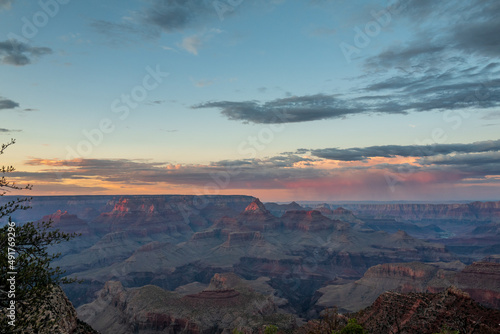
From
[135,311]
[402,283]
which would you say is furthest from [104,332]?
[402,283]

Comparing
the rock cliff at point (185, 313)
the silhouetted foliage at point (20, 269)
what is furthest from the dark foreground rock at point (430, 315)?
the rock cliff at point (185, 313)

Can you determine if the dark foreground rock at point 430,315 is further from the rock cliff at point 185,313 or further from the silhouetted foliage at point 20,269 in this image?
the rock cliff at point 185,313

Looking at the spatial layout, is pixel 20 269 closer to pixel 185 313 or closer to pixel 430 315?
pixel 430 315

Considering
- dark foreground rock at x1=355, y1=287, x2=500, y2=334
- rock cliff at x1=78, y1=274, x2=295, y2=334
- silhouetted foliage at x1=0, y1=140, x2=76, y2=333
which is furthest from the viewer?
rock cliff at x1=78, y1=274, x2=295, y2=334

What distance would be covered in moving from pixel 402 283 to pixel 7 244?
20535 centimetres

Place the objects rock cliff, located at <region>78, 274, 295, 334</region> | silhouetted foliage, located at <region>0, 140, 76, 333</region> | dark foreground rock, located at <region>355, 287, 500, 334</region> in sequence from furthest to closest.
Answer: rock cliff, located at <region>78, 274, 295, 334</region> < dark foreground rock, located at <region>355, 287, 500, 334</region> < silhouetted foliage, located at <region>0, 140, 76, 333</region>

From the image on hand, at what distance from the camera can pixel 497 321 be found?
159 ft

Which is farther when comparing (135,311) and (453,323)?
(135,311)

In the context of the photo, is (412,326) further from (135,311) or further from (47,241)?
(135,311)

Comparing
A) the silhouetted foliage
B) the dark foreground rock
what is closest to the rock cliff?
the dark foreground rock

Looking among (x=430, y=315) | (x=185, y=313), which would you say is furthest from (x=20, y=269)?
(x=185, y=313)

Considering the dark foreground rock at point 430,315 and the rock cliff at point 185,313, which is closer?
the dark foreground rock at point 430,315

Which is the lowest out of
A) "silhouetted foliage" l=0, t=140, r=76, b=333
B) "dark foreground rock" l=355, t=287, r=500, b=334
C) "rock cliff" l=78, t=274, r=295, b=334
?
"rock cliff" l=78, t=274, r=295, b=334

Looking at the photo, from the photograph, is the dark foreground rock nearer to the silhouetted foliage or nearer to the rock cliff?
the silhouetted foliage
